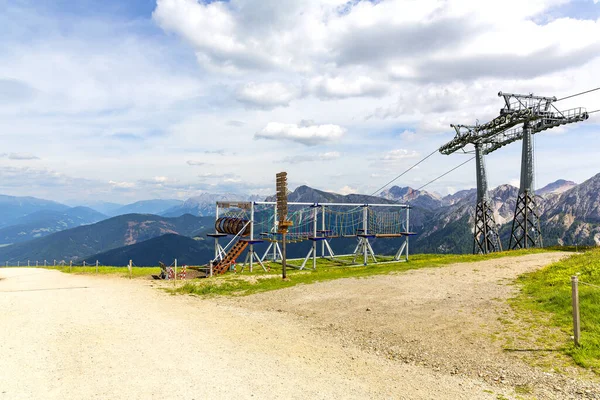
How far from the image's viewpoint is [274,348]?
13422 millimetres

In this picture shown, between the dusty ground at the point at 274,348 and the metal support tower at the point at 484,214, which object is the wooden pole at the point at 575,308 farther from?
the metal support tower at the point at 484,214

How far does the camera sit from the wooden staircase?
38312 mm

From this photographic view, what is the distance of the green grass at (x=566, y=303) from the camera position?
35.4ft

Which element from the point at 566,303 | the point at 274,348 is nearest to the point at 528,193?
the point at 566,303

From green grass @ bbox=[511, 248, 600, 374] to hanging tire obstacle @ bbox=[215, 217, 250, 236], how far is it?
28413 millimetres

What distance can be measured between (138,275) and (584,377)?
128 ft

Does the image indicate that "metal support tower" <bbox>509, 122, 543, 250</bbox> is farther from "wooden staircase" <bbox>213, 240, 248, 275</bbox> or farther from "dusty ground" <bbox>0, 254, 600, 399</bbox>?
"wooden staircase" <bbox>213, 240, 248, 275</bbox>

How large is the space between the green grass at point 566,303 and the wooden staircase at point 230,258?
1059 inches

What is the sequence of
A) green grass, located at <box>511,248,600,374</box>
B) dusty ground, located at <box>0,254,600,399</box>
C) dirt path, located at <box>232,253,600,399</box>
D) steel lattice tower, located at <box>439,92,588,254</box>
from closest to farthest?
1. dusty ground, located at <box>0,254,600,399</box>
2. dirt path, located at <box>232,253,600,399</box>
3. green grass, located at <box>511,248,600,374</box>
4. steel lattice tower, located at <box>439,92,588,254</box>

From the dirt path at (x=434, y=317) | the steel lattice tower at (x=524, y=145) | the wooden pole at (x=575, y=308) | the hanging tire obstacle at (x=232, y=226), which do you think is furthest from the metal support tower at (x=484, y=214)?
the wooden pole at (x=575, y=308)

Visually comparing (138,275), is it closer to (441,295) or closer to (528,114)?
(441,295)

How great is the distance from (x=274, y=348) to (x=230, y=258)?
87.7 feet

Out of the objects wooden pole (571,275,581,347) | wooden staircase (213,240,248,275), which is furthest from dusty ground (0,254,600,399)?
wooden staircase (213,240,248,275)

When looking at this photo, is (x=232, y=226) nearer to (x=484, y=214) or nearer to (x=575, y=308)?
(x=484, y=214)
